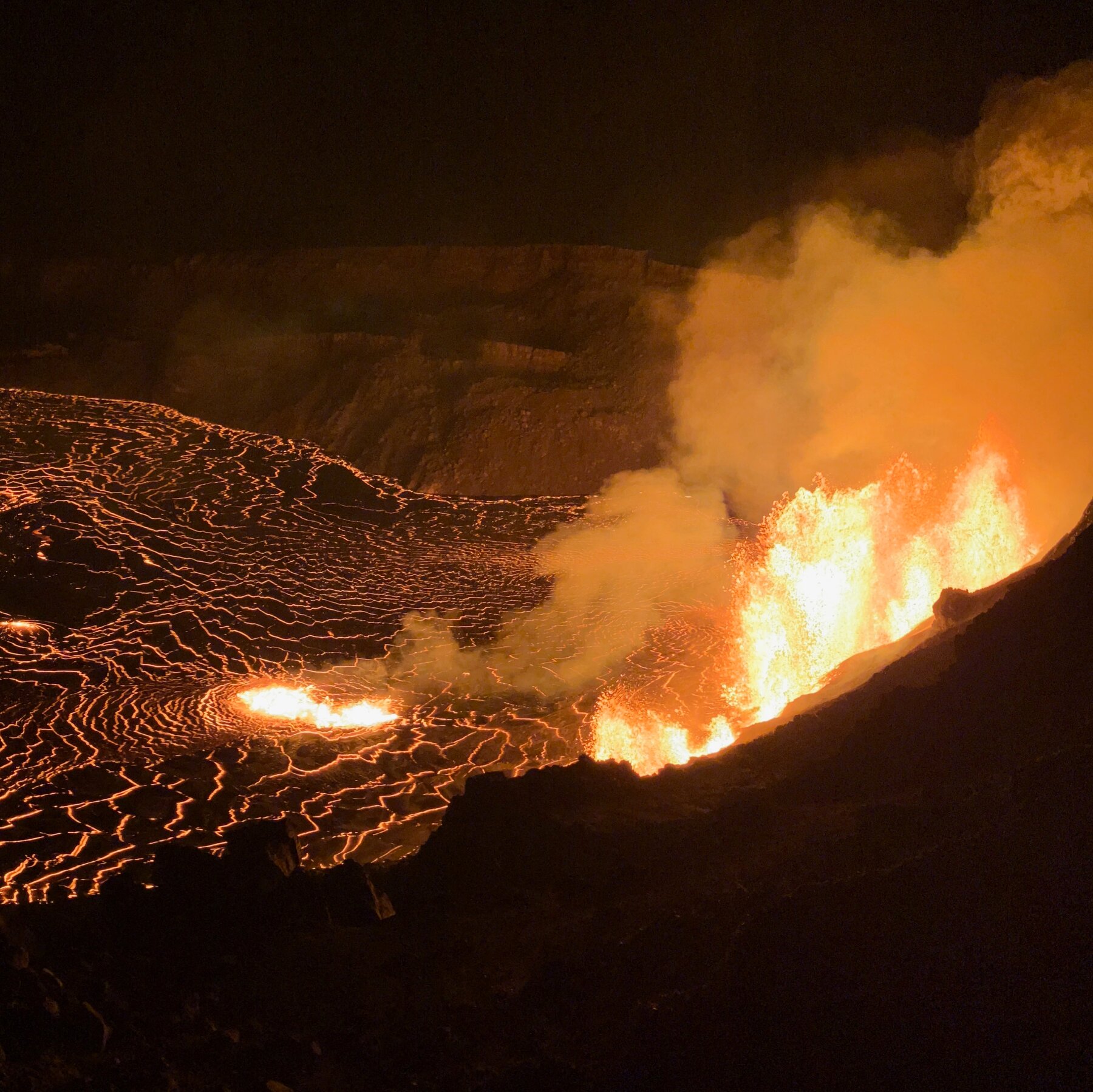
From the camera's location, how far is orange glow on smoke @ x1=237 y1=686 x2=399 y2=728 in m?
10.6

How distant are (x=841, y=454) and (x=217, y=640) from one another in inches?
497

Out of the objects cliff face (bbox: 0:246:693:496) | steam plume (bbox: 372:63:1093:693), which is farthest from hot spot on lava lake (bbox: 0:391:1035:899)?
cliff face (bbox: 0:246:693:496)

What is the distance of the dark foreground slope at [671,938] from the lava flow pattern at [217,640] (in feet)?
10.9

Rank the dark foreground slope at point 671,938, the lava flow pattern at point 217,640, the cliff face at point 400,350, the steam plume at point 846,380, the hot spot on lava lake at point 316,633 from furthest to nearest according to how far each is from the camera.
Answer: the cliff face at point 400,350 → the steam plume at point 846,380 → the hot spot on lava lake at point 316,633 → the lava flow pattern at point 217,640 → the dark foreground slope at point 671,938

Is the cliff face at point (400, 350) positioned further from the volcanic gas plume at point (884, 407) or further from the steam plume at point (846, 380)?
the volcanic gas plume at point (884, 407)

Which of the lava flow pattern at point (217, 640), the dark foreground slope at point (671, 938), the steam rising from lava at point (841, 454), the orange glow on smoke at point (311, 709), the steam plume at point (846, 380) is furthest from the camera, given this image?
the steam plume at point (846, 380)

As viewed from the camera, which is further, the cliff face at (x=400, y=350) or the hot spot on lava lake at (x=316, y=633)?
the cliff face at (x=400, y=350)

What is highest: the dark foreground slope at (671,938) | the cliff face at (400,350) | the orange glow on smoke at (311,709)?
the cliff face at (400,350)

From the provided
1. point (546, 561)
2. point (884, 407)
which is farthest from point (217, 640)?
point (884, 407)

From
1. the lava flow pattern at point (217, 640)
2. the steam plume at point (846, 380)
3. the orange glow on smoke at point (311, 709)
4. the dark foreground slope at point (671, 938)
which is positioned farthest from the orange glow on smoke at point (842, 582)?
the dark foreground slope at point (671, 938)

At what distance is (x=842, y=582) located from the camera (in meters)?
14.3

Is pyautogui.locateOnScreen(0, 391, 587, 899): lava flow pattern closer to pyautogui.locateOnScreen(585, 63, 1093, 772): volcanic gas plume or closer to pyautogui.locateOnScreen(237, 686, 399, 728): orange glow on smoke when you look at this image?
pyautogui.locateOnScreen(237, 686, 399, 728): orange glow on smoke

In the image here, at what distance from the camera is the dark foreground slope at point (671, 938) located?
3.85 meters

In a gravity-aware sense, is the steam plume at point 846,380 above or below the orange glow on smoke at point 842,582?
above
